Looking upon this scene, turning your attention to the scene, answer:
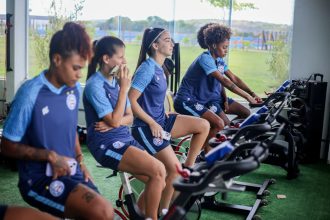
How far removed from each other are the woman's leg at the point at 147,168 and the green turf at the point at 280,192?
1.07 metres

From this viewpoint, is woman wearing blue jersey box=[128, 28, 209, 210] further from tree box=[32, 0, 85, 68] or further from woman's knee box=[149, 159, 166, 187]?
tree box=[32, 0, 85, 68]

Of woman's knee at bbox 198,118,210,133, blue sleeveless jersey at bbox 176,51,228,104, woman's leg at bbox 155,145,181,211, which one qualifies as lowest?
woman's leg at bbox 155,145,181,211

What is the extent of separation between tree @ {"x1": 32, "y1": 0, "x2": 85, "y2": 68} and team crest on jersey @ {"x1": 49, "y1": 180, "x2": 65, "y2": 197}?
5088mm

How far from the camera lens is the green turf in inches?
147

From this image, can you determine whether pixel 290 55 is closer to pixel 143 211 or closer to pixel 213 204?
pixel 213 204

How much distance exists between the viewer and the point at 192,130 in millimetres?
3502

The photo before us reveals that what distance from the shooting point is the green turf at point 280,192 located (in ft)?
12.3

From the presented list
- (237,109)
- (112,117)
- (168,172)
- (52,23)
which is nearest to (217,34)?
(237,109)

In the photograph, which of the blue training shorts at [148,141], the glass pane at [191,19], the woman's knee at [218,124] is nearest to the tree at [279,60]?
the glass pane at [191,19]

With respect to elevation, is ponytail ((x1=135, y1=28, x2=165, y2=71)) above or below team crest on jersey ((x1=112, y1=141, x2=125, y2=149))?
above

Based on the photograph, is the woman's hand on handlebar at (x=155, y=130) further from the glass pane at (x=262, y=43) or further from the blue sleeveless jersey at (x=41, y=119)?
the glass pane at (x=262, y=43)

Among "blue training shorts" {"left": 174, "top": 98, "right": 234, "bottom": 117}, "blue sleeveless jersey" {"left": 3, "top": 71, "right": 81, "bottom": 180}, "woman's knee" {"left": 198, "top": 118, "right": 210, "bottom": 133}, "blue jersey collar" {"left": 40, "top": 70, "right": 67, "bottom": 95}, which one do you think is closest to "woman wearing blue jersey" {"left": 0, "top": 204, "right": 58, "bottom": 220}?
"blue sleeveless jersey" {"left": 3, "top": 71, "right": 81, "bottom": 180}

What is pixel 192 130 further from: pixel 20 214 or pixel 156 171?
pixel 20 214

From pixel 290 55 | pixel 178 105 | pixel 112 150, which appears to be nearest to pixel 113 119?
pixel 112 150
